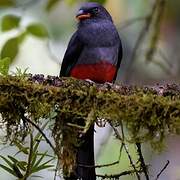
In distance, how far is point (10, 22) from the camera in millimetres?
3529

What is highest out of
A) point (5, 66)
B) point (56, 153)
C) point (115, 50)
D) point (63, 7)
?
point (63, 7)

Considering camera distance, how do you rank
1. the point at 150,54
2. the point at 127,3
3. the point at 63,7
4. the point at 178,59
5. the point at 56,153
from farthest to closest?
the point at 63,7 < the point at 127,3 < the point at 178,59 < the point at 150,54 < the point at 56,153

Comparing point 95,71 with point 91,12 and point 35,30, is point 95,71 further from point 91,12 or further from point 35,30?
point 91,12

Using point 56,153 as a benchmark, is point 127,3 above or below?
above

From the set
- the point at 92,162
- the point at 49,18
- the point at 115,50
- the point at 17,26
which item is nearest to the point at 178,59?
the point at 49,18

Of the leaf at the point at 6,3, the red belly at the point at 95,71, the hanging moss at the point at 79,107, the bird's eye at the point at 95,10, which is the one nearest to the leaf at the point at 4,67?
the hanging moss at the point at 79,107

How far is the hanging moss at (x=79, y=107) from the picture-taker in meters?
2.39

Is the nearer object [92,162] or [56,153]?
[56,153]

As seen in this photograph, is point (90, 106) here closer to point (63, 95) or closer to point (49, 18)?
point (63, 95)

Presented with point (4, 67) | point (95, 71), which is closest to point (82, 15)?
point (95, 71)

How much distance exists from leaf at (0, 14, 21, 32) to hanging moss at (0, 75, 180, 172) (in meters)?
1.09

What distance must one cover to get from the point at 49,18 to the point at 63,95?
4.65 m

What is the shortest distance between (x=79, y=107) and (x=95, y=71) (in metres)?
1.15

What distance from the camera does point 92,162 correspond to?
2.83 metres
